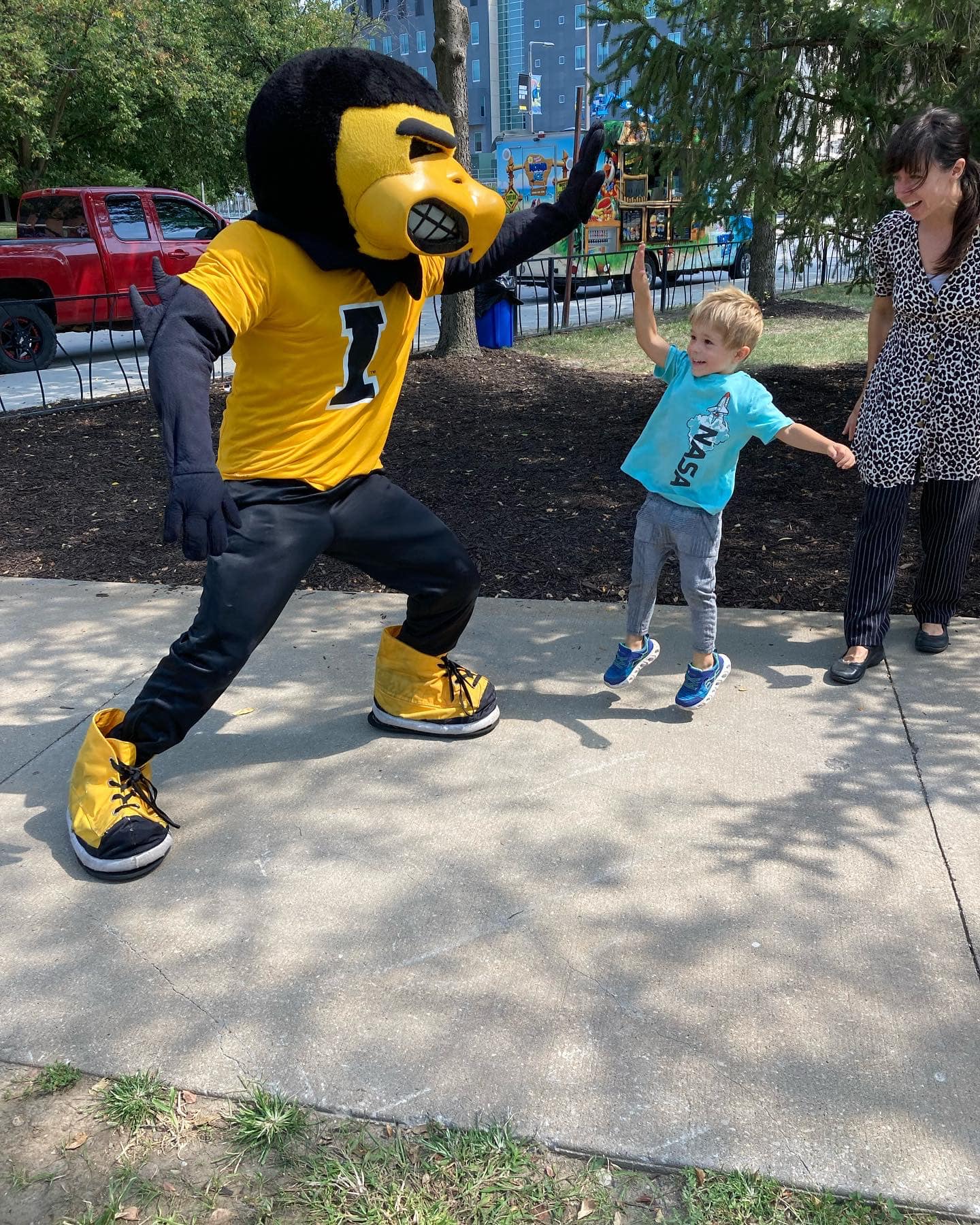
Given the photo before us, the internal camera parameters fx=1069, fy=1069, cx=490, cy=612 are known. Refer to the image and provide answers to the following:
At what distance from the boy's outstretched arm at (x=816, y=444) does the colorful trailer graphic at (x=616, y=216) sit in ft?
42.8

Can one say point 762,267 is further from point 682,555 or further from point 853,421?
point 682,555

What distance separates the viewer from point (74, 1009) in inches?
96.2

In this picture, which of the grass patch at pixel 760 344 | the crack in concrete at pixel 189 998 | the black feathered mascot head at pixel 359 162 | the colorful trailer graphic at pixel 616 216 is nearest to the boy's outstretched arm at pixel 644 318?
the black feathered mascot head at pixel 359 162

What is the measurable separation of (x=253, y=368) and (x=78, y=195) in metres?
11.8

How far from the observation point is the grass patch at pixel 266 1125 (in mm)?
2066

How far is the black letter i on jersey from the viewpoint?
119 inches

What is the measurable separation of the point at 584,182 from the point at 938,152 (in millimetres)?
1129

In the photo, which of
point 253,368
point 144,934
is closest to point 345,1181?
point 144,934

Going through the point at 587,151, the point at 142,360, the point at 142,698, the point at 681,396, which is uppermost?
the point at 587,151

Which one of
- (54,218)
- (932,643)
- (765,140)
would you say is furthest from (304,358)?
(54,218)

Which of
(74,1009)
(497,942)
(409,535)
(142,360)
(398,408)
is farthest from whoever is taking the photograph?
(142,360)

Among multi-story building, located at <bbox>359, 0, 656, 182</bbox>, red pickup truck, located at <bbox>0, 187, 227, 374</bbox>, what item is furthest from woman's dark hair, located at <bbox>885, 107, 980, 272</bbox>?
multi-story building, located at <bbox>359, 0, 656, 182</bbox>

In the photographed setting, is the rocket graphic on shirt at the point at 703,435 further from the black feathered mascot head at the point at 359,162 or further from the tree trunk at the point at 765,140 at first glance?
the tree trunk at the point at 765,140

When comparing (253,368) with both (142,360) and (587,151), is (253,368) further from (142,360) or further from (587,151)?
(142,360)
